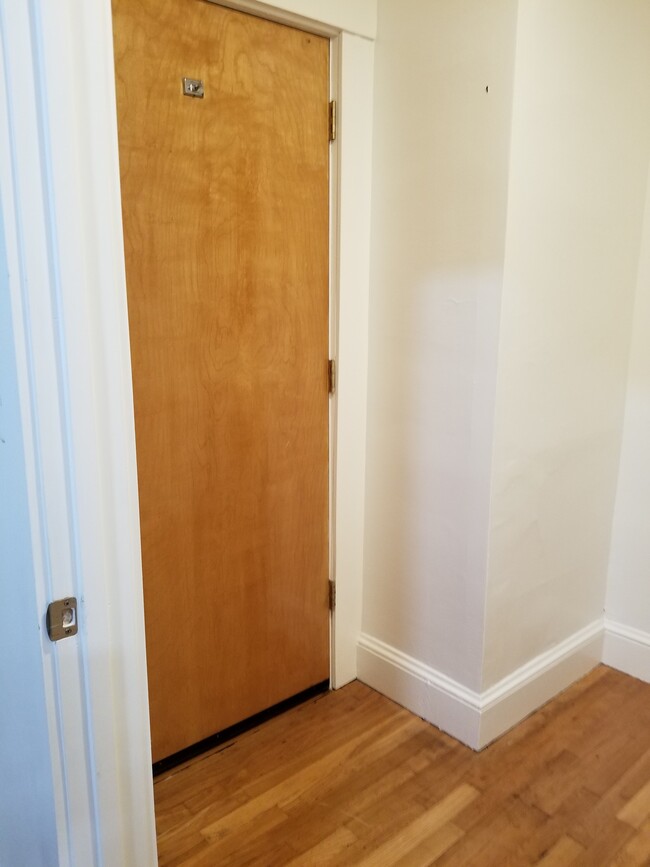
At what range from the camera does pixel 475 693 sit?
203cm

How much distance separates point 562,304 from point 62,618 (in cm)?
163

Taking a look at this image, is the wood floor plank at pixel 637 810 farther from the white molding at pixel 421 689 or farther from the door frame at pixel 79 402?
the door frame at pixel 79 402

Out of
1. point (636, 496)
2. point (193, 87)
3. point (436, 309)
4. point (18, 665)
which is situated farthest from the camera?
point (636, 496)

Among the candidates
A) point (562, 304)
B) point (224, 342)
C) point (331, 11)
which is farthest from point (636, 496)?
point (331, 11)

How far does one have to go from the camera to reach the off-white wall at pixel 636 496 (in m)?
2.28

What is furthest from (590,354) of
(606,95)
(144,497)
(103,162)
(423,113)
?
(103,162)

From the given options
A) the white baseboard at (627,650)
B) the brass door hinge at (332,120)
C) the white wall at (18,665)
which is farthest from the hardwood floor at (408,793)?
the brass door hinge at (332,120)

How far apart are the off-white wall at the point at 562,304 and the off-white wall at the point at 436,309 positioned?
6 cm

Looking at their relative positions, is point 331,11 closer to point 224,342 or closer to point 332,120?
point 332,120

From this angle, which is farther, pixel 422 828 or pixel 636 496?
pixel 636 496

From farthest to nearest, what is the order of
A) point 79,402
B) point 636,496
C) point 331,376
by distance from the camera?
point 636,496 < point 331,376 < point 79,402

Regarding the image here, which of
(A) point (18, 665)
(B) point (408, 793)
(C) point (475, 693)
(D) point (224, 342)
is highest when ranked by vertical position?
(D) point (224, 342)

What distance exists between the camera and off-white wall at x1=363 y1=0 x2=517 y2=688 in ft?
5.89

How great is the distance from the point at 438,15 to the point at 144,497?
1.51 m
